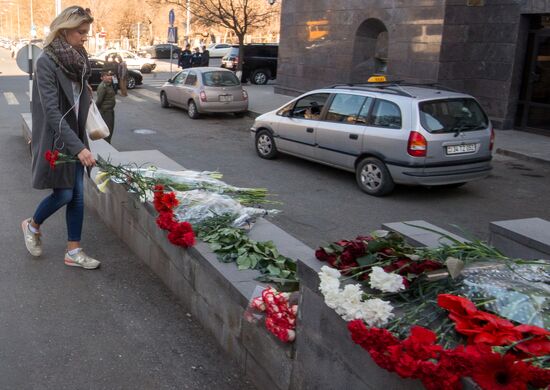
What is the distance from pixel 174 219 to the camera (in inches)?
173

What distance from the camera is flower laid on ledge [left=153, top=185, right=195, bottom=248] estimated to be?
4090mm

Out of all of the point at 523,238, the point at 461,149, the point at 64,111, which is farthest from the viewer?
the point at 461,149

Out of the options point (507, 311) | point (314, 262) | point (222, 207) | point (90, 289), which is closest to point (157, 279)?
point (90, 289)

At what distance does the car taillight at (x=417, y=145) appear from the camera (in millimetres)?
8438

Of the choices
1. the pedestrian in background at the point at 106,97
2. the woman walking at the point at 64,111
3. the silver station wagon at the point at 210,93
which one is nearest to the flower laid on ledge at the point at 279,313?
the woman walking at the point at 64,111

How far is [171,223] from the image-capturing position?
426 centimetres

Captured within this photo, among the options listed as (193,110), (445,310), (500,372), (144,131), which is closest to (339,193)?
(445,310)

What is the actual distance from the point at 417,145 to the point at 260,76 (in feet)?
70.2

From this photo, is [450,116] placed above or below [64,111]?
below

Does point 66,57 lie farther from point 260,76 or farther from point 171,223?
point 260,76

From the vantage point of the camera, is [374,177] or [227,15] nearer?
[374,177]

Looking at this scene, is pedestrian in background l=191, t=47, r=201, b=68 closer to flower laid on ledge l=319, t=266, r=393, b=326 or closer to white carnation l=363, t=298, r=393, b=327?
flower laid on ledge l=319, t=266, r=393, b=326

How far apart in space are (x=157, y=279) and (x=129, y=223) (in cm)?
87

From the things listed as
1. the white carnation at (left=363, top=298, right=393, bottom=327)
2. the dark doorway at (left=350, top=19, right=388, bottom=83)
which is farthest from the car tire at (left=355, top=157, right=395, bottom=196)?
the dark doorway at (left=350, top=19, right=388, bottom=83)
